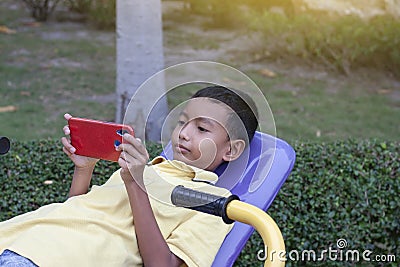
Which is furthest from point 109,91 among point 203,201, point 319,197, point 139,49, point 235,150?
point 203,201

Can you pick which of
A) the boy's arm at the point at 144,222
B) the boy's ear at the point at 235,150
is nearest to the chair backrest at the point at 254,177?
the boy's ear at the point at 235,150

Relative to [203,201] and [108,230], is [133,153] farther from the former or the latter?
[108,230]

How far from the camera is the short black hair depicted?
2672 mm

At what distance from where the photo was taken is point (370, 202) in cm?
384

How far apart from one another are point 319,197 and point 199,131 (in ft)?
4.80

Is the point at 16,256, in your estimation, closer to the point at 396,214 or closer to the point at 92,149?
the point at 92,149

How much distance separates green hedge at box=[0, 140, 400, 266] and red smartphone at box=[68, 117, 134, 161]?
1301 mm

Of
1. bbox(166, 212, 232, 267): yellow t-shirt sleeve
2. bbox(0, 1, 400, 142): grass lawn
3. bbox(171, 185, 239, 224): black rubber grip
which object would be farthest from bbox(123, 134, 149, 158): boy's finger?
bbox(0, 1, 400, 142): grass lawn

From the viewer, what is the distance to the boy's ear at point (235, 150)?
2.73 m

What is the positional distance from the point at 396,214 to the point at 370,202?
172 millimetres

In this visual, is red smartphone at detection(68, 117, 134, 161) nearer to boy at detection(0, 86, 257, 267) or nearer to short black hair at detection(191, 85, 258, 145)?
boy at detection(0, 86, 257, 267)

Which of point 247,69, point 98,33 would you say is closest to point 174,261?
point 247,69

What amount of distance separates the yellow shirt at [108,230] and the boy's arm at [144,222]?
29 millimetres

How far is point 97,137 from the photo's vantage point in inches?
94.3
